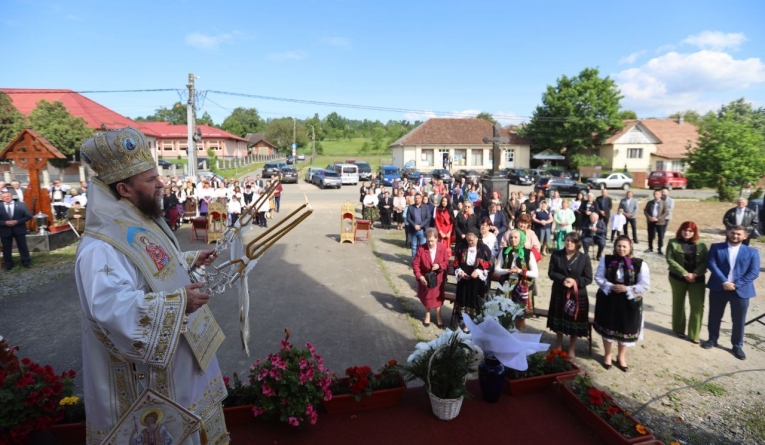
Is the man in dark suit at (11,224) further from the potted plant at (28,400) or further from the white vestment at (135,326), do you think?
the white vestment at (135,326)

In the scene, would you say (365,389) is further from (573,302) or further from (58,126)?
(58,126)

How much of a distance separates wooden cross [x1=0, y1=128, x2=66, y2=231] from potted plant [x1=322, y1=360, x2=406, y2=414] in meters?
13.1

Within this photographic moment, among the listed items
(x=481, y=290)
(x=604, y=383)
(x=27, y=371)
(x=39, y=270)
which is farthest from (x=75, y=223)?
(x=604, y=383)

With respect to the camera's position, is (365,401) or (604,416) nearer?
(604,416)

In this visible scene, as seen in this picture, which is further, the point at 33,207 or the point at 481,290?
the point at 33,207

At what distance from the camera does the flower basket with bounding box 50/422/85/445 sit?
3.26 metres

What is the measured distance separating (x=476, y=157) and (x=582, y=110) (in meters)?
11.6

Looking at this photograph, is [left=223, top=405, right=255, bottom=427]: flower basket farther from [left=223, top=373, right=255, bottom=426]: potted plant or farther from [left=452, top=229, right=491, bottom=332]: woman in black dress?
[left=452, top=229, right=491, bottom=332]: woman in black dress

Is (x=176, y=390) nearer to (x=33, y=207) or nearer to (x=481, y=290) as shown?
(x=481, y=290)

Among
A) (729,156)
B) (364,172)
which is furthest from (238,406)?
(364,172)

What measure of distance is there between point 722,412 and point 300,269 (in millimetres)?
8105

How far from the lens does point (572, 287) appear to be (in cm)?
554

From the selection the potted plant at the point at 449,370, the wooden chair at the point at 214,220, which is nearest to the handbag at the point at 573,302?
the potted plant at the point at 449,370

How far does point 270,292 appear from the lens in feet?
27.8
